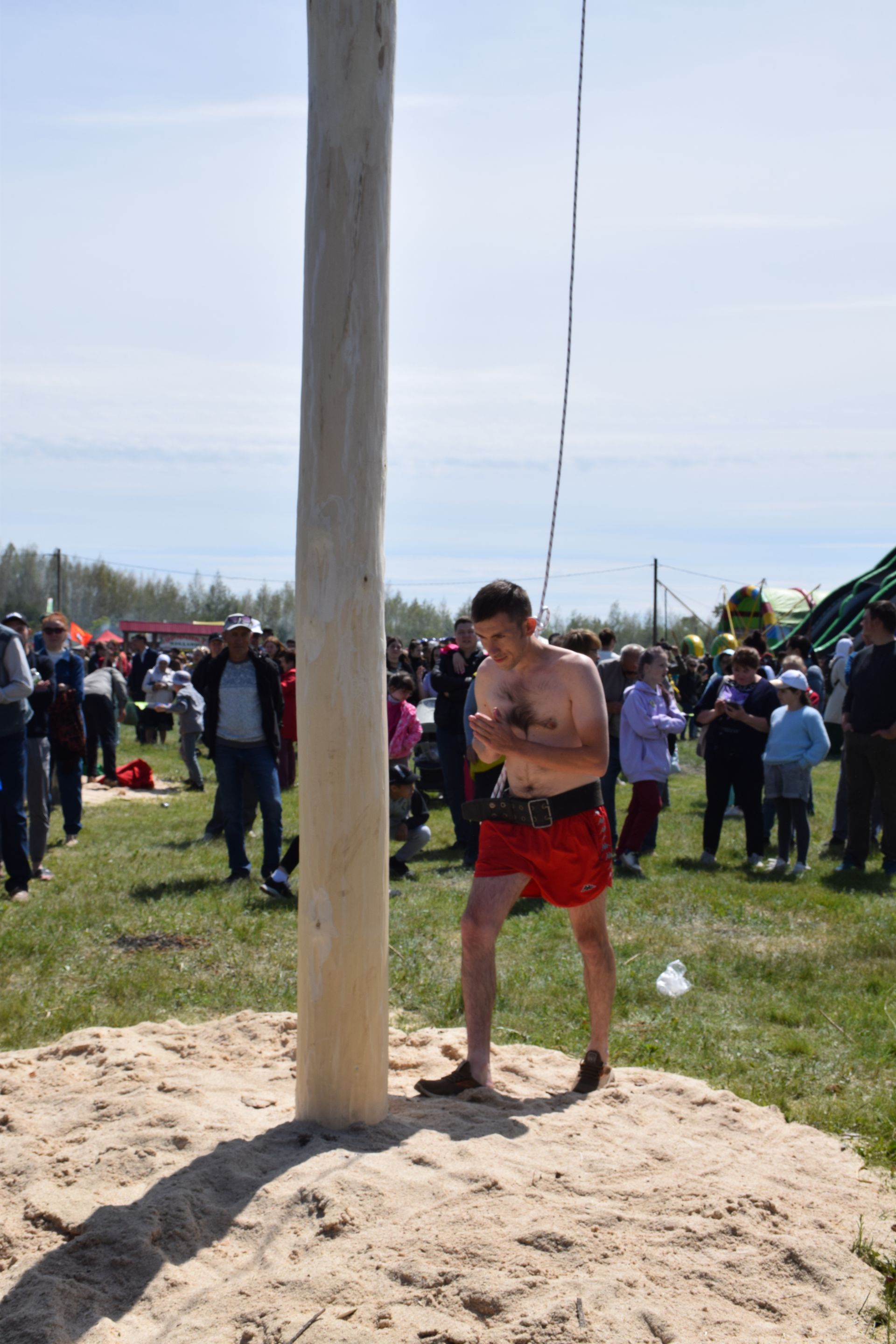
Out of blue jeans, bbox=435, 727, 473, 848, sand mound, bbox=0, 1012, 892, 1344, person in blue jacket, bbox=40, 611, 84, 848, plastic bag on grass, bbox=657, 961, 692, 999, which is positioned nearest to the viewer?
sand mound, bbox=0, 1012, 892, 1344

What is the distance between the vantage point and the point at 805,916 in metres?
8.72

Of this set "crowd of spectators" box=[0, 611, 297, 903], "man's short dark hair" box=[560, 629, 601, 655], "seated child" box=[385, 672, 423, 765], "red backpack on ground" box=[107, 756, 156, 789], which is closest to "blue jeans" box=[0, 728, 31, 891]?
"crowd of spectators" box=[0, 611, 297, 903]

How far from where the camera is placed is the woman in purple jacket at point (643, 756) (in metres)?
10.4

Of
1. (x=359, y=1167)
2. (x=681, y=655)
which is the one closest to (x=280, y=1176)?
(x=359, y=1167)

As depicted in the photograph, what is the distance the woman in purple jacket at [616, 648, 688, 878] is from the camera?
409 inches

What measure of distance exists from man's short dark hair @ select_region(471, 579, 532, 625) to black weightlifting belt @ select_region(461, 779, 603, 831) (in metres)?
0.72

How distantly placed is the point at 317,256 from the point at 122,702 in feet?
49.1

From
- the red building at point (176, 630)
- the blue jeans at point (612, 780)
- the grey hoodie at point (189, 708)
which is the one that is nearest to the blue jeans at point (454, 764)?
the blue jeans at point (612, 780)

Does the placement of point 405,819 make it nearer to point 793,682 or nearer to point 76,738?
point 76,738

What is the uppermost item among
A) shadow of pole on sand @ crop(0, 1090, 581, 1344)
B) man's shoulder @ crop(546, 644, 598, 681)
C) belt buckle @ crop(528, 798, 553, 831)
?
man's shoulder @ crop(546, 644, 598, 681)

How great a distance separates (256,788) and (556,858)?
5111 mm

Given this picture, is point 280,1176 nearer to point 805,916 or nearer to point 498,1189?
point 498,1189

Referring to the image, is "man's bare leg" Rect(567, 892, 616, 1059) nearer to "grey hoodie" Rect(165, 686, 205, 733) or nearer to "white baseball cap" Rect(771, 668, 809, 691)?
"white baseball cap" Rect(771, 668, 809, 691)

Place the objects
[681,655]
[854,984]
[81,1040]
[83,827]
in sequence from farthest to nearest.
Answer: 1. [681,655]
2. [83,827]
3. [854,984]
4. [81,1040]
